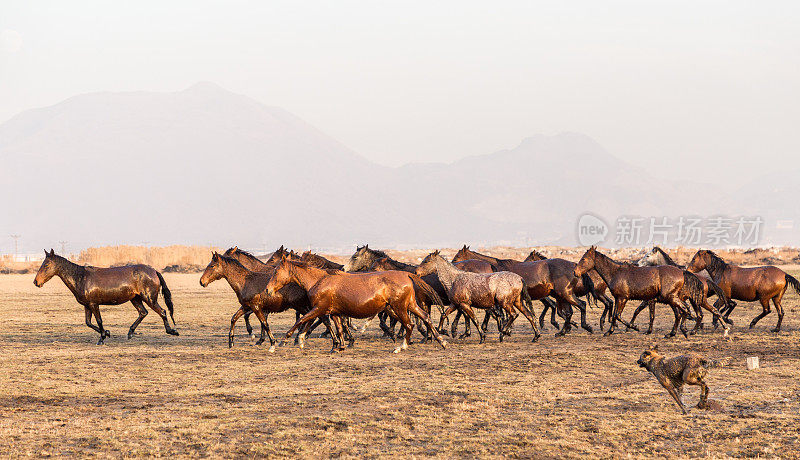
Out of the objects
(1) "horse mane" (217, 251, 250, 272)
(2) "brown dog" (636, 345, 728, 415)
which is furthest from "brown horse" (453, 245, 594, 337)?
(2) "brown dog" (636, 345, 728, 415)

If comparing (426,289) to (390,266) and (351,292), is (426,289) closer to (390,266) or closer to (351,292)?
(351,292)

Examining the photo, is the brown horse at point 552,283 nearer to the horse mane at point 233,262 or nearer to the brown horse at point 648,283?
the brown horse at point 648,283

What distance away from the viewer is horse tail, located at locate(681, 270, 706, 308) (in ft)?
63.2

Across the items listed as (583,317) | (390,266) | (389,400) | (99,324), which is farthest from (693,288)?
(99,324)

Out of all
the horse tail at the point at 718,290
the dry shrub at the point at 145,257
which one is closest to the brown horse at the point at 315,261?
the horse tail at the point at 718,290

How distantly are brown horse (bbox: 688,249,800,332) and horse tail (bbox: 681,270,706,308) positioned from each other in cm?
88

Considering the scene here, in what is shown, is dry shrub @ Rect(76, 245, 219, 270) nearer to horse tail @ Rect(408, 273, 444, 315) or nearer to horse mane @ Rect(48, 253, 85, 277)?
horse mane @ Rect(48, 253, 85, 277)

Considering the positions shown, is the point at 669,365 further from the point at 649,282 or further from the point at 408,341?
the point at 649,282

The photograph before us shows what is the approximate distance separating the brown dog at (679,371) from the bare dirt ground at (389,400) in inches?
10.7

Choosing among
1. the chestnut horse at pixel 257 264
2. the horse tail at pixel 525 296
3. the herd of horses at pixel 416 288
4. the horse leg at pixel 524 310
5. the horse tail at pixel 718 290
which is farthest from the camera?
the horse tail at pixel 718 290

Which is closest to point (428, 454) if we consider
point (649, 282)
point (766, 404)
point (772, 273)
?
point (766, 404)

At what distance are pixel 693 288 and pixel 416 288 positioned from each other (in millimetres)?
6500

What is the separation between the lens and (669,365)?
10.3 meters

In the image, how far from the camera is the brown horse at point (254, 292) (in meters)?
17.1
